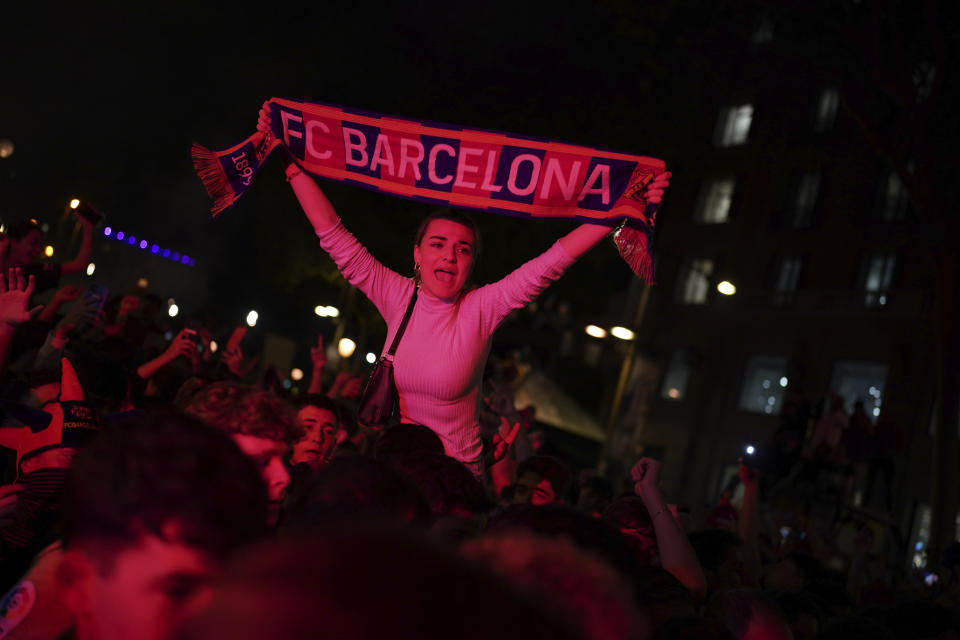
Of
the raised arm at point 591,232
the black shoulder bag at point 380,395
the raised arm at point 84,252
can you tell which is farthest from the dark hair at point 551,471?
the raised arm at point 84,252

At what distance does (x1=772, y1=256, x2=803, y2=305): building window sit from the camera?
29703mm

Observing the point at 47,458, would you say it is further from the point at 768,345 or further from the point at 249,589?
the point at 768,345

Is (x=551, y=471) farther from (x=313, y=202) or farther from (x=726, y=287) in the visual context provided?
(x=726, y=287)

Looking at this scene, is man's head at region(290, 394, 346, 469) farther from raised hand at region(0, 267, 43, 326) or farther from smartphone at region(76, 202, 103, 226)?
smartphone at region(76, 202, 103, 226)

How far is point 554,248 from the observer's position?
13.2 ft

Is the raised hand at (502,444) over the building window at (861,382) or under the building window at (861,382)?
under

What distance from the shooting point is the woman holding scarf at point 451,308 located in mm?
3980

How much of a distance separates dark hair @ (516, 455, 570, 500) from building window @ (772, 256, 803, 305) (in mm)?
26225

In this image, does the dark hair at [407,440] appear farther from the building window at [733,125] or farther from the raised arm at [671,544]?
the building window at [733,125]

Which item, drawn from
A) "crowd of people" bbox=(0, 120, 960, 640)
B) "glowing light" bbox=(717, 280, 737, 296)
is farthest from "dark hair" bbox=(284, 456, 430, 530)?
"glowing light" bbox=(717, 280, 737, 296)

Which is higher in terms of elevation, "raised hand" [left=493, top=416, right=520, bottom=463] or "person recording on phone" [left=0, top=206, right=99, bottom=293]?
"person recording on phone" [left=0, top=206, right=99, bottom=293]

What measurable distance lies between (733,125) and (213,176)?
1248 inches

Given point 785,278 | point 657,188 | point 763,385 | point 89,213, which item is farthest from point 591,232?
point 785,278

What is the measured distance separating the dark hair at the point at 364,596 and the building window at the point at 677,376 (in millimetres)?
31689
